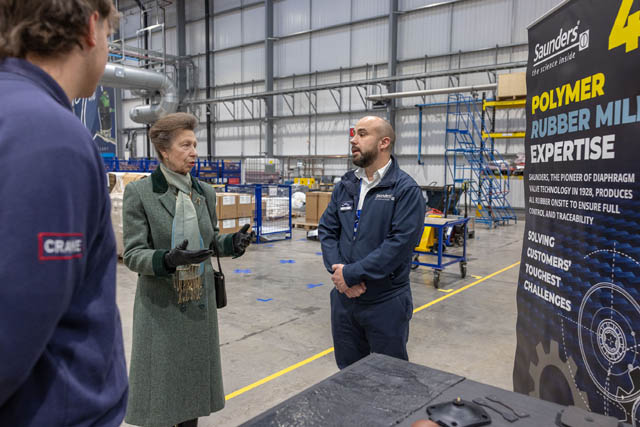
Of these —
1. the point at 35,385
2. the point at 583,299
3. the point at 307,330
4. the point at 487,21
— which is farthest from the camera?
the point at 487,21

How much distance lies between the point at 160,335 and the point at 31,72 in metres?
1.57

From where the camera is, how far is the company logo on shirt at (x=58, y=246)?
2.06ft

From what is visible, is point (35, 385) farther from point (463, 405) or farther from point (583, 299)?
point (583, 299)

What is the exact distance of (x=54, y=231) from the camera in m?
0.64

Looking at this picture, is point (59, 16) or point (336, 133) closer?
point (59, 16)

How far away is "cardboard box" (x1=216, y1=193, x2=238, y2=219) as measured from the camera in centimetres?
808

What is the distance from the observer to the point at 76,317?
2.48ft

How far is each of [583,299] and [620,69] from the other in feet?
2.95

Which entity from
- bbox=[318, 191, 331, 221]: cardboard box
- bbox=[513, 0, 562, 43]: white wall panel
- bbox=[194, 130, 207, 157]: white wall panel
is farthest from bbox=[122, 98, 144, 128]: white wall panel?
bbox=[513, 0, 562, 43]: white wall panel

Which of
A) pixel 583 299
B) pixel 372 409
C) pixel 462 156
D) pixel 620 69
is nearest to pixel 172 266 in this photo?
A: pixel 372 409

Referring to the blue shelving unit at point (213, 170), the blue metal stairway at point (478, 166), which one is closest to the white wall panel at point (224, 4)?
the blue shelving unit at point (213, 170)

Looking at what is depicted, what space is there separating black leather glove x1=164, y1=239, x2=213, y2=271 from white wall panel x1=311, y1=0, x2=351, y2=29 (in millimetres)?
16349

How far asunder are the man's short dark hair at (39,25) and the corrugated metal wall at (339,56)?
14.4 m

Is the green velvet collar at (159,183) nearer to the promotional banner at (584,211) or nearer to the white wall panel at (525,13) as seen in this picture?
the promotional banner at (584,211)
